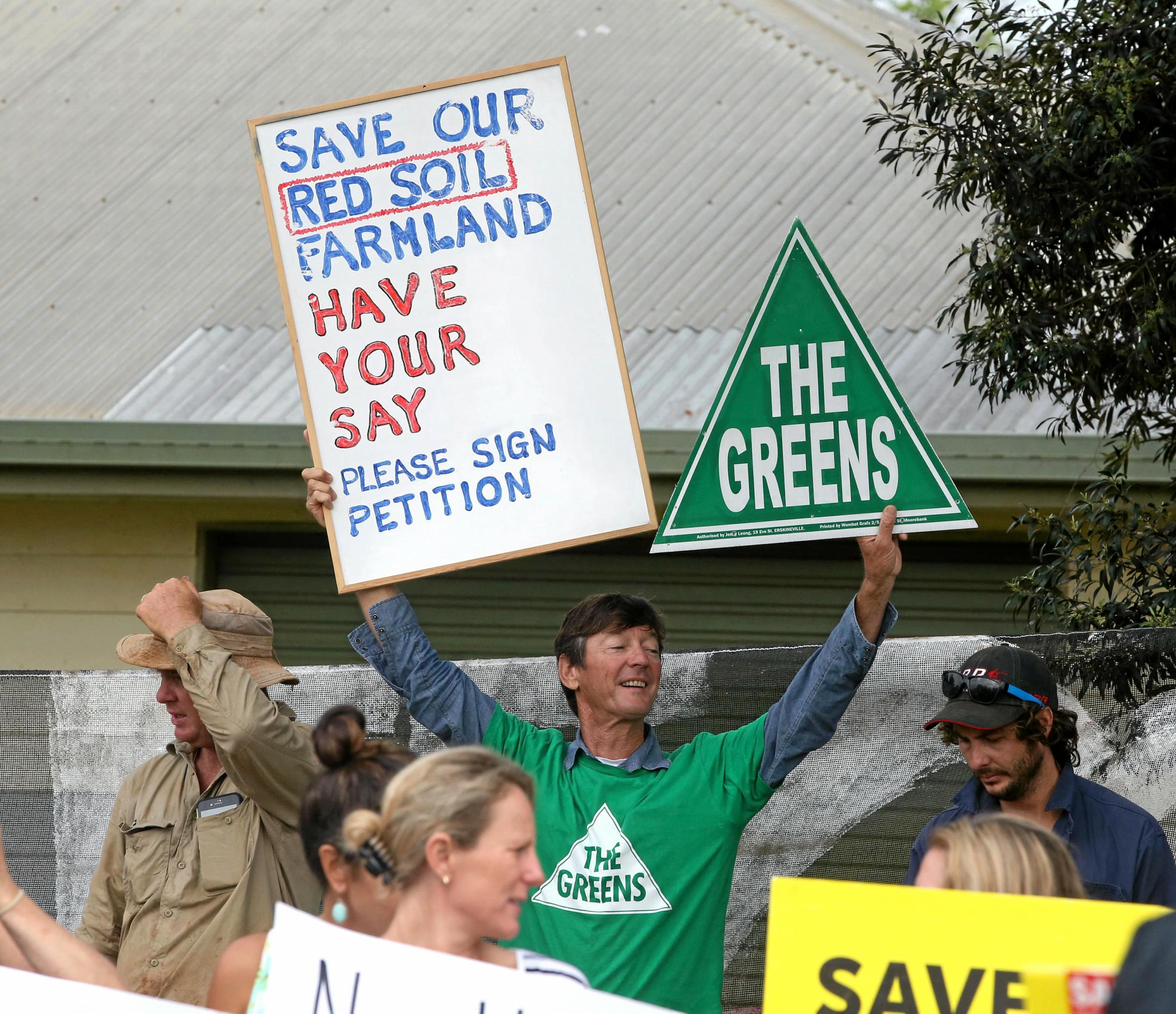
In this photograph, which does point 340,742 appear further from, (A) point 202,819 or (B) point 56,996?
(A) point 202,819

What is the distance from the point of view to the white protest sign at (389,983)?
2.40m

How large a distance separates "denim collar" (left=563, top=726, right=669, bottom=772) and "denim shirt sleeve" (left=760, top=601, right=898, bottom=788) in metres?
0.33

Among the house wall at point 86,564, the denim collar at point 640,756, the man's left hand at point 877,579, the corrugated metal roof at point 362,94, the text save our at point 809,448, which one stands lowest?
the denim collar at point 640,756

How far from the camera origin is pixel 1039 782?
3.63 meters

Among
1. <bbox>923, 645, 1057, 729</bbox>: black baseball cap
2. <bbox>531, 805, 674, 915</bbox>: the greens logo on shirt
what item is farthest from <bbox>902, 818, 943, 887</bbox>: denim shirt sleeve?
<bbox>531, 805, 674, 915</bbox>: the greens logo on shirt

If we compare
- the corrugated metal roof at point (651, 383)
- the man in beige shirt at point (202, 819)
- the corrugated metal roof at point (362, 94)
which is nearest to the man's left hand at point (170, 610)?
the man in beige shirt at point (202, 819)

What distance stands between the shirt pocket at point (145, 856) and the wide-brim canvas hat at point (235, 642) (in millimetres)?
428

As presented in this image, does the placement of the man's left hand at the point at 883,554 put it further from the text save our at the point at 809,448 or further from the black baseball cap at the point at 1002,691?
the black baseball cap at the point at 1002,691

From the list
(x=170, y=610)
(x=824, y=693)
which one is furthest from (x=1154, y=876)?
(x=170, y=610)

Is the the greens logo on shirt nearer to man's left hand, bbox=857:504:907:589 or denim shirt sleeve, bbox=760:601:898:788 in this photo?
denim shirt sleeve, bbox=760:601:898:788

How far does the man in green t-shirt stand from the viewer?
3.50 m

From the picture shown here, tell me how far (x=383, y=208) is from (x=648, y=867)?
1869 millimetres

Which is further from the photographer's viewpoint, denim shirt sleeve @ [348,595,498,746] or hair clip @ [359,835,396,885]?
denim shirt sleeve @ [348,595,498,746]

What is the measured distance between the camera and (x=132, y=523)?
24.6ft
